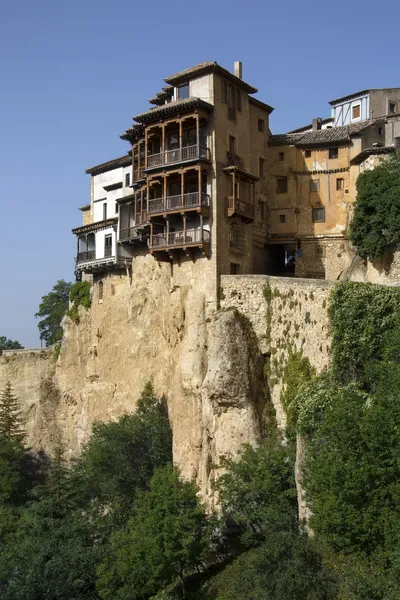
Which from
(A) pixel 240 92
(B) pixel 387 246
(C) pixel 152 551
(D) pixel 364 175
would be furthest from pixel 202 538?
(A) pixel 240 92

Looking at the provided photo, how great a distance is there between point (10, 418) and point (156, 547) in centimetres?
3089

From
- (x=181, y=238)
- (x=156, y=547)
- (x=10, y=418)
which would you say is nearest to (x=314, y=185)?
(x=181, y=238)

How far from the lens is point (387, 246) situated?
148 ft

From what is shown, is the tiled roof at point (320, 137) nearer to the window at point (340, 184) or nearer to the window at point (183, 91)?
the window at point (340, 184)

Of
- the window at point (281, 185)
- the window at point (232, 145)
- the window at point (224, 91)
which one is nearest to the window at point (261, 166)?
the window at point (281, 185)

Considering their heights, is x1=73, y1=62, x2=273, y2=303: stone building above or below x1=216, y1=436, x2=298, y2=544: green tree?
above

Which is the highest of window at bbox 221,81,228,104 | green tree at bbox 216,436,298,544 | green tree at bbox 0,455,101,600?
window at bbox 221,81,228,104

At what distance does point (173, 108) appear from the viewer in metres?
46.4

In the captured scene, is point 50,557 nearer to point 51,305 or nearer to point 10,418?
point 10,418

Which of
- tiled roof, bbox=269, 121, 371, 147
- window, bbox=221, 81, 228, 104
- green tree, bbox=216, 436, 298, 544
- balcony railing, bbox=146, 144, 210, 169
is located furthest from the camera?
tiled roof, bbox=269, 121, 371, 147

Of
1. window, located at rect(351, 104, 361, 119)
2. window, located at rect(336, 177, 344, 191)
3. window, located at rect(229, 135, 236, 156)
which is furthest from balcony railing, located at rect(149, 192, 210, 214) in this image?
window, located at rect(351, 104, 361, 119)

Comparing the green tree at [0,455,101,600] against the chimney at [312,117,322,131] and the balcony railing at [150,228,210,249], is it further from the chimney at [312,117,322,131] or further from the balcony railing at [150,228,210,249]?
the chimney at [312,117,322,131]

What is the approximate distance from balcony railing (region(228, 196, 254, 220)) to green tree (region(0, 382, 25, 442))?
26.3 metres

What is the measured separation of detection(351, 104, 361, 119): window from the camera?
6450 cm
